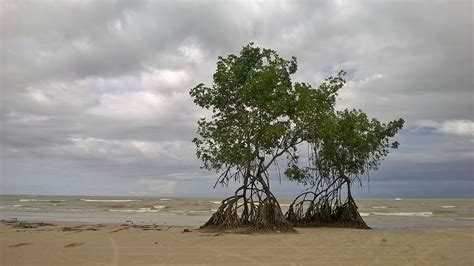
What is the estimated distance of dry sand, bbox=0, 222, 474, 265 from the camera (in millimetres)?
10930

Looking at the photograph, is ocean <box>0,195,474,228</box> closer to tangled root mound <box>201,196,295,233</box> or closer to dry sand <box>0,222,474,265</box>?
tangled root mound <box>201,196,295,233</box>

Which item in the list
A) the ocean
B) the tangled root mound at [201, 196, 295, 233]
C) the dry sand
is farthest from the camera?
the ocean

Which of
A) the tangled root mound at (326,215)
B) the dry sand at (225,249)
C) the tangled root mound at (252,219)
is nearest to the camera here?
the dry sand at (225,249)

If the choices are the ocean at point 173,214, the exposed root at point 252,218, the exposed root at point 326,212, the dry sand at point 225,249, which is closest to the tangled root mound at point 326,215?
the exposed root at point 326,212

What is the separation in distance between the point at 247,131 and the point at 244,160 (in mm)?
1159

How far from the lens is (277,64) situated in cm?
1783

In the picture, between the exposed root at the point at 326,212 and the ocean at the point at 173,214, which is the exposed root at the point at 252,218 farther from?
the ocean at the point at 173,214

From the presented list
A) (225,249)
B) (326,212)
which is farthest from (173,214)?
(225,249)

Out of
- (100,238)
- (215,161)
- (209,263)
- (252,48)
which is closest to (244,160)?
(215,161)

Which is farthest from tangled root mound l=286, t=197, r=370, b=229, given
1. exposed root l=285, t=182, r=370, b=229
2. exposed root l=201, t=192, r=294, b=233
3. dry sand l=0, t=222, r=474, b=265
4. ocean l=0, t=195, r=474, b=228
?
dry sand l=0, t=222, r=474, b=265

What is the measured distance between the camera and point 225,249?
12.8m

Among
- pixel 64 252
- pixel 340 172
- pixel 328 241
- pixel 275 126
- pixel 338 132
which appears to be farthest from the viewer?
pixel 340 172

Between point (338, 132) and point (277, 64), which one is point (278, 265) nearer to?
point (277, 64)

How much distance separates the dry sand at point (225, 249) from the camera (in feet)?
35.9
